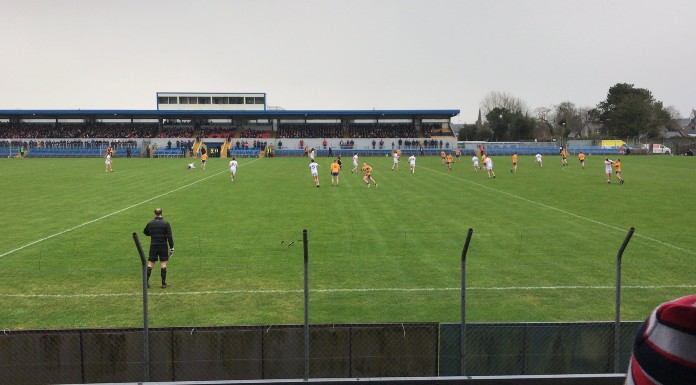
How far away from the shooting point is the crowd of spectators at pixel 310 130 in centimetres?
9150

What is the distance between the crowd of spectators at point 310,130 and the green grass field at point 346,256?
60995 millimetres

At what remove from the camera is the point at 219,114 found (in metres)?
91.4

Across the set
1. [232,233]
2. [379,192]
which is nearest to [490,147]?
[379,192]

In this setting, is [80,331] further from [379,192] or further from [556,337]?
[379,192]

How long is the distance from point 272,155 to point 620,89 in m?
69.5

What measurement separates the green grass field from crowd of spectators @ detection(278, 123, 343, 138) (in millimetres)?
60995

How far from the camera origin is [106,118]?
94188 millimetres

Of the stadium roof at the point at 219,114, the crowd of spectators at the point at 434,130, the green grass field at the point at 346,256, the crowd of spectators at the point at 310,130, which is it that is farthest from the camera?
the crowd of spectators at the point at 434,130

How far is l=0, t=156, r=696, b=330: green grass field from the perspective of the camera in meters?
11.2

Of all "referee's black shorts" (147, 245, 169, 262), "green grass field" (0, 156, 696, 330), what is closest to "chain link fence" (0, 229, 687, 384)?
"green grass field" (0, 156, 696, 330)

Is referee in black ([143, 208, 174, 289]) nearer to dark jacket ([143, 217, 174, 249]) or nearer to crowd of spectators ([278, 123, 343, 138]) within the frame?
dark jacket ([143, 217, 174, 249])

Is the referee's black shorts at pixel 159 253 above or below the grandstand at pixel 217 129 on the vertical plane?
below

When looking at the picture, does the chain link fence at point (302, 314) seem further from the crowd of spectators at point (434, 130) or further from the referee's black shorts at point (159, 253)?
the crowd of spectators at point (434, 130)

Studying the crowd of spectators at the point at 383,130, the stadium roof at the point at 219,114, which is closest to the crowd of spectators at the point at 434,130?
the stadium roof at the point at 219,114
